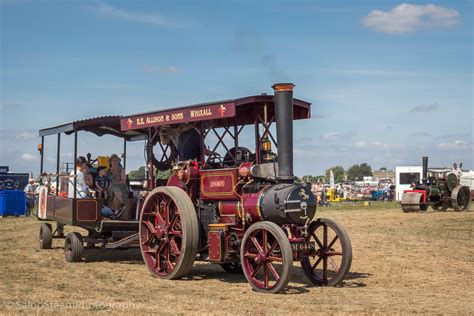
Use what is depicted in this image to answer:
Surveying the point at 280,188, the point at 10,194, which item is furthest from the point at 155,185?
the point at 10,194

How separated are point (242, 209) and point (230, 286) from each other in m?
1.04

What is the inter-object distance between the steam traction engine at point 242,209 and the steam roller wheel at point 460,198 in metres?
16.4

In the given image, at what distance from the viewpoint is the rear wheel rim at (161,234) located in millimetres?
10227

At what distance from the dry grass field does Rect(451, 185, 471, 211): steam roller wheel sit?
10798mm

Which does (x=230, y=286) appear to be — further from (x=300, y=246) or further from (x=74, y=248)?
(x=74, y=248)

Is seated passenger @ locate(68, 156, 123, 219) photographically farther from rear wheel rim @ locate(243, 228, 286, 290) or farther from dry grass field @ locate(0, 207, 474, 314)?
rear wheel rim @ locate(243, 228, 286, 290)

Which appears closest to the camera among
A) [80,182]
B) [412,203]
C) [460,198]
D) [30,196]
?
[80,182]

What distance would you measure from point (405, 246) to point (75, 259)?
6.55 metres

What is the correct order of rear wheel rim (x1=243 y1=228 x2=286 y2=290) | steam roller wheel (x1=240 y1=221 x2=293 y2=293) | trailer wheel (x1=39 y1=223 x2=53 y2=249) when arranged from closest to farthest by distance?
steam roller wheel (x1=240 y1=221 x2=293 y2=293) < rear wheel rim (x1=243 y1=228 x2=286 y2=290) < trailer wheel (x1=39 y1=223 x2=53 y2=249)

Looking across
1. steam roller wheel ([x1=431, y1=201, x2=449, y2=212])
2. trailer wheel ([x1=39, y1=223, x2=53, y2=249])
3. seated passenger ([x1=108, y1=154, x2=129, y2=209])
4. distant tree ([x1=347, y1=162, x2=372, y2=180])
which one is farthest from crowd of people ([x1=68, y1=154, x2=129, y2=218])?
distant tree ([x1=347, y1=162, x2=372, y2=180])

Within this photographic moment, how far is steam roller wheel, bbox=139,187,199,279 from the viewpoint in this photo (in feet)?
31.9

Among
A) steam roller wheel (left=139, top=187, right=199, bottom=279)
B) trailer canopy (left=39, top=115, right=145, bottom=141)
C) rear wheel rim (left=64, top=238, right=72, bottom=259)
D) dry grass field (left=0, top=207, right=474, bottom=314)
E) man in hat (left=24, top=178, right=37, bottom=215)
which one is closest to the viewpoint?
dry grass field (left=0, top=207, right=474, bottom=314)

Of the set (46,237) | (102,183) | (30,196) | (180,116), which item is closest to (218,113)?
(180,116)

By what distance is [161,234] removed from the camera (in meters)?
10.4
